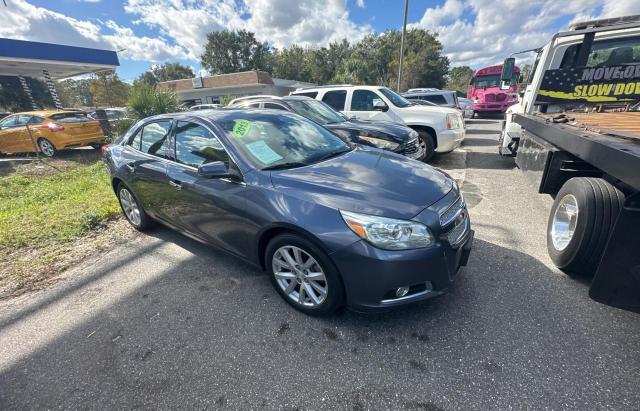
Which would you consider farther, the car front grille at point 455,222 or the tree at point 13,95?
the tree at point 13,95

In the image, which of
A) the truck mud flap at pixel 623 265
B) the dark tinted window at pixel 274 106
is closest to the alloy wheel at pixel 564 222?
the truck mud flap at pixel 623 265

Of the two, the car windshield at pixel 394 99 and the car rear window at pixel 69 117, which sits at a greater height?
the car windshield at pixel 394 99

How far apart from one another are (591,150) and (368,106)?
5662 mm

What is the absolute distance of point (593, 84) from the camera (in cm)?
421

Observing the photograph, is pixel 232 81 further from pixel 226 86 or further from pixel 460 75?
pixel 460 75

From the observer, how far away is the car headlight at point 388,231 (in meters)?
1.96

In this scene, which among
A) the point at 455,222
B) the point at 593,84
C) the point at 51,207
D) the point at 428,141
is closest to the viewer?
the point at 455,222

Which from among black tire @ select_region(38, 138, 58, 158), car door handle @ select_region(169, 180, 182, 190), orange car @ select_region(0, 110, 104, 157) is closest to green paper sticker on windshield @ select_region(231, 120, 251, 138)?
car door handle @ select_region(169, 180, 182, 190)

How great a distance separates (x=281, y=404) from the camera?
1756 millimetres

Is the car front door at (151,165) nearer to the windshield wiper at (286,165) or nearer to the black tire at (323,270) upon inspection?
the windshield wiper at (286,165)

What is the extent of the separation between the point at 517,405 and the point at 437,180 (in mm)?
1591

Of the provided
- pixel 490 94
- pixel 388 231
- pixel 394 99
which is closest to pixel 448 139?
pixel 394 99

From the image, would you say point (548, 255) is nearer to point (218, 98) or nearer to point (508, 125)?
point (508, 125)

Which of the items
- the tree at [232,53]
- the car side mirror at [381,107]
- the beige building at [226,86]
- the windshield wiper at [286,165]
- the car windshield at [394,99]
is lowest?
the windshield wiper at [286,165]
